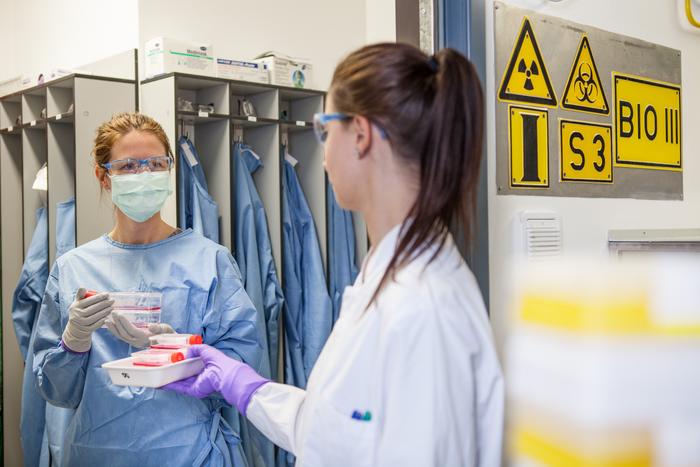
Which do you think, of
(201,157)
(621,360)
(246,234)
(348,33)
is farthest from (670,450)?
(348,33)

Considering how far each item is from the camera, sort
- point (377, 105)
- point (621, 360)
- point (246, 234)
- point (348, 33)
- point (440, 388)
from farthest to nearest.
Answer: point (348, 33) → point (246, 234) → point (377, 105) → point (440, 388) → point (621, 360)

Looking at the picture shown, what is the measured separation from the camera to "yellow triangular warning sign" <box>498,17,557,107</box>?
5.33 ft

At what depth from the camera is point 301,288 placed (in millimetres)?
3193

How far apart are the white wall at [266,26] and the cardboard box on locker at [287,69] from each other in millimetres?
189

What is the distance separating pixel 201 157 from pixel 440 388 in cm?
236

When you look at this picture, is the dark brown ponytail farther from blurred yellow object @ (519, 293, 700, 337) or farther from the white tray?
the white tray

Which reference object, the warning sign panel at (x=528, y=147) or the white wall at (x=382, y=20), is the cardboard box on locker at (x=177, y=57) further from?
the warning sign panel at (x=528, y=147)

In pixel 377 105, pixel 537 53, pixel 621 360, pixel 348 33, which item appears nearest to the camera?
pixel 621 360

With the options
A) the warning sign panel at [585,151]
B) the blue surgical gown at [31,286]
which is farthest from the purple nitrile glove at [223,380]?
the blue surgical gown at [31,286]

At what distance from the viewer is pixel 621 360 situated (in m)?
0.34

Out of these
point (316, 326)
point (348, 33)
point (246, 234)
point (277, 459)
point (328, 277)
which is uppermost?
point (348, 33)

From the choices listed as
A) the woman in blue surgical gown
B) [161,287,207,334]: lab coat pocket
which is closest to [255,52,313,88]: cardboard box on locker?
the woman in blue surgical gown

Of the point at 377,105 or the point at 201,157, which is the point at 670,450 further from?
the point at 201,157

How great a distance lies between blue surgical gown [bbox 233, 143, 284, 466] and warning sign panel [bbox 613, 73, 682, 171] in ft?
5.11
